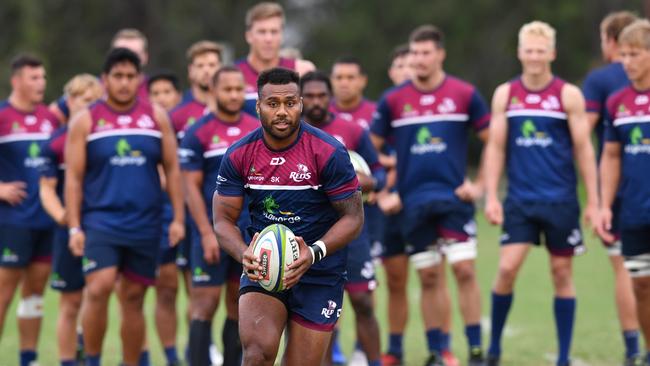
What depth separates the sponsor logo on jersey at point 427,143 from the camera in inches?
415

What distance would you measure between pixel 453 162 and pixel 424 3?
3379 centimetres

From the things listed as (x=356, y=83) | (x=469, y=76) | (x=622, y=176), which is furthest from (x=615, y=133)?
(x=469, y=76)

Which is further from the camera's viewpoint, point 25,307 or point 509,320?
point 509,320

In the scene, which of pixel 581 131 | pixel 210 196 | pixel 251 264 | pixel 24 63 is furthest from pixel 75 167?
pixel 581 131

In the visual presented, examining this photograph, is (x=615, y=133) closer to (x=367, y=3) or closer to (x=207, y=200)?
(x=207, y=200)

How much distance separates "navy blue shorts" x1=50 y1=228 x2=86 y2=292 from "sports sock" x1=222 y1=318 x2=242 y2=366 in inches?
64.1

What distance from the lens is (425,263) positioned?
1047 centimetres

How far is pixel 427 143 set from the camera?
1058 cm

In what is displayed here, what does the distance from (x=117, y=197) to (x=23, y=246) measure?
1.68 metres

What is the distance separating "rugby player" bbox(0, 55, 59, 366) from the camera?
10.5 metres

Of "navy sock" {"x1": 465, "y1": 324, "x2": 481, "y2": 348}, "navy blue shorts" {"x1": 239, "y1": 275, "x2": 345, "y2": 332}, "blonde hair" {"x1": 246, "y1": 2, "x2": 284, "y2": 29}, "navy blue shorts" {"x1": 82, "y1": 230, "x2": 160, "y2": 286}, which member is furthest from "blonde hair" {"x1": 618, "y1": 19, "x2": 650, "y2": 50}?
"navy blue shorts" {"x1": 82, "y1": 230, "x2": 160, "y2": 286}

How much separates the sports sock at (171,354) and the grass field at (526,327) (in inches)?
34.2

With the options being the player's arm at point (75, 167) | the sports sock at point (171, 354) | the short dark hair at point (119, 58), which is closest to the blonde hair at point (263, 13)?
the short dark hair at point (119, 58)

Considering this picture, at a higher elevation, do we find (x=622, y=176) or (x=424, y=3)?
(x=424, y=3)
